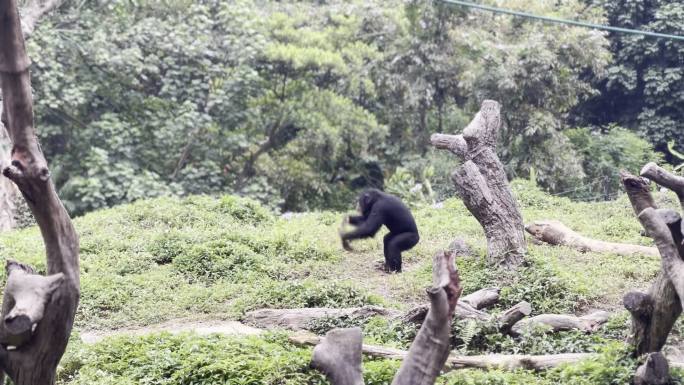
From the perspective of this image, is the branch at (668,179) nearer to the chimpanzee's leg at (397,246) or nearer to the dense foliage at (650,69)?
the chimpanzee's leg at (397,246)

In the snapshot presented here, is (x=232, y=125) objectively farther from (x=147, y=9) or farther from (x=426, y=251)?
(x=426, y=251)

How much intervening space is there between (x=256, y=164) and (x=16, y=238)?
7.40 m

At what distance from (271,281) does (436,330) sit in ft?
15.5

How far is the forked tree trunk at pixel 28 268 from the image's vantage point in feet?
12.7

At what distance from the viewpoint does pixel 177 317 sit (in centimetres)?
790

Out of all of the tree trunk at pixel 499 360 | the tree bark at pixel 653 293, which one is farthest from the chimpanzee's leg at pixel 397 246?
the tree bark at pixel 653 293

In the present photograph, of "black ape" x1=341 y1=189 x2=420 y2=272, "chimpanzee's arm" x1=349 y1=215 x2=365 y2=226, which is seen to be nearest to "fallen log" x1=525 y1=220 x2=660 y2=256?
"black ape" x1=341 y1=189 x2=420 y2=272

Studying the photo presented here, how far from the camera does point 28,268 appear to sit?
4.30 metres

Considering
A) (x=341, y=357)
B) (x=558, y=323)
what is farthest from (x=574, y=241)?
(x=341, y=357)

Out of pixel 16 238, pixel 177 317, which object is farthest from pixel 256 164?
pixel 177 317

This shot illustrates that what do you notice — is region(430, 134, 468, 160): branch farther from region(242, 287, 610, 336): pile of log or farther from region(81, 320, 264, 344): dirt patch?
region(81, 320, 264, 344): dirt patch

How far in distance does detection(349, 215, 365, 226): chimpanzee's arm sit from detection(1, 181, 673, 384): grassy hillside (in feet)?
1.56

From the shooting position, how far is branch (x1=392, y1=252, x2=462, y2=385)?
161 inches

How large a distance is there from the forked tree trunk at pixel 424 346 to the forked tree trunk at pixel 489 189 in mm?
4436
